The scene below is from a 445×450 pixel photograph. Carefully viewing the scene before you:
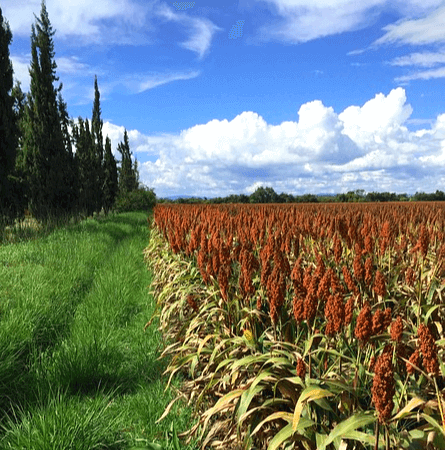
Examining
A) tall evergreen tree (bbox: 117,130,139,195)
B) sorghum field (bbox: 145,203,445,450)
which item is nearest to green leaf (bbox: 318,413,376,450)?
sorghum field (bbox: 145,203,445,450)

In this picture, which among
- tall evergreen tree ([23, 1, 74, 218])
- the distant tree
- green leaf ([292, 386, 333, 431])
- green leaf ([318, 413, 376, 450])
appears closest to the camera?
green leaf ([318, 413, 376, 450])

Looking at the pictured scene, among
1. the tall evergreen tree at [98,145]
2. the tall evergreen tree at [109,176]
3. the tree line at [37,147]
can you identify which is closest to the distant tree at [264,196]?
the tall evergreen tree at [109,176]

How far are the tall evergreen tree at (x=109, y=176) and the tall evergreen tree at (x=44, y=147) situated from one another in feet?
54.2

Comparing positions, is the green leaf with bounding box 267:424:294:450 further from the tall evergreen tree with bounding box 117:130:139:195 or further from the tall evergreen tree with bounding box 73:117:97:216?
the tall evergreen tree with bounding box 117:130:139:195

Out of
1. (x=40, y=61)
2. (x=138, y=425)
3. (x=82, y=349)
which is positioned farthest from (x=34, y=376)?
(x=40, y=61)

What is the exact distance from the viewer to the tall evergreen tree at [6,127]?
629 inches

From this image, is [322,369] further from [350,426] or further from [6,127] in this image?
Answer: [6,127]

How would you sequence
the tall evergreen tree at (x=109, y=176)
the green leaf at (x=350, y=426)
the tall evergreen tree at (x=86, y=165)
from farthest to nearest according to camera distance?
the tall evergreen tree at (x=109, y=176), the tall evergreen tree at (x=86, y=165), the green leaf at (x=350, y=426)

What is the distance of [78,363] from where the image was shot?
3.74 metres

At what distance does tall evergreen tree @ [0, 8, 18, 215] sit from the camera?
52.4ft

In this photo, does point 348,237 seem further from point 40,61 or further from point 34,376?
point 40,61

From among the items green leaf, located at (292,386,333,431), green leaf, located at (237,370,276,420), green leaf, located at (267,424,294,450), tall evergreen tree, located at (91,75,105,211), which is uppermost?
tall evergreen tree, located at (91,75,105,211)

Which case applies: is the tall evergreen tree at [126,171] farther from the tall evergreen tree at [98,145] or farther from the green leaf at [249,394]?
the green leaf at [249,394]

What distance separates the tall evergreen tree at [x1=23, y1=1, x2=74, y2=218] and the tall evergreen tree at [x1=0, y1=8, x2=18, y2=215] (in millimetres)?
3985
